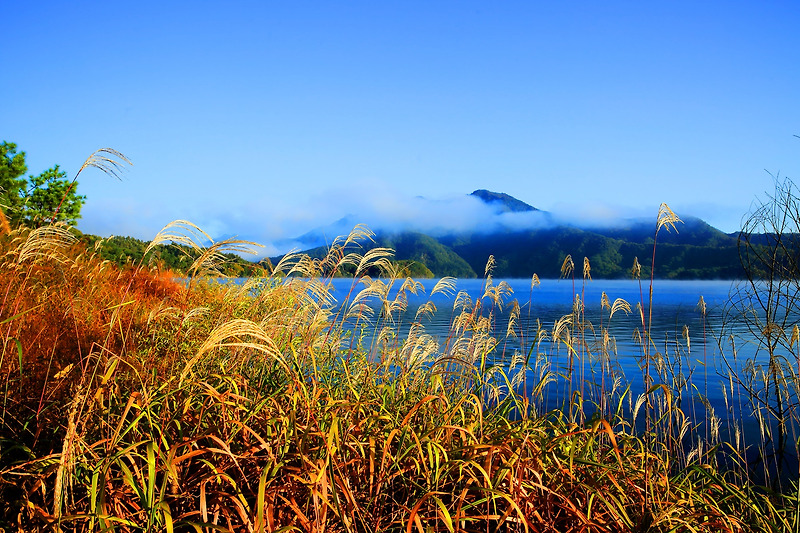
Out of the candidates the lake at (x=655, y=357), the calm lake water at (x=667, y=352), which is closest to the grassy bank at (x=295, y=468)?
the lake at (x=655, y=357)

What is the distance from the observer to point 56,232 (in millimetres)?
4273

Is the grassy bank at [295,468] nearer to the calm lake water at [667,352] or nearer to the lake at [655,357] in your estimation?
the lake at [655,357]

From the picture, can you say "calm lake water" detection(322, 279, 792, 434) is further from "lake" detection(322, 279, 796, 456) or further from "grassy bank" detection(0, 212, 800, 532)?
"grassy bank" detection(0, 212, 800, 532)

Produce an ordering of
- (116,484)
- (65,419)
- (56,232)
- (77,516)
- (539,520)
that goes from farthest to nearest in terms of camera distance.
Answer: (56,232), (65,419), (116,484), (539,520), (77,516)

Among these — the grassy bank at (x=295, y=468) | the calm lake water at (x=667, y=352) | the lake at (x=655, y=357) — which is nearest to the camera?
the grassy bank at (x=295, y=468)

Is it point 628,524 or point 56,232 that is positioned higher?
point 56,232

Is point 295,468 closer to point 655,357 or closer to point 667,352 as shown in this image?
point 655,357

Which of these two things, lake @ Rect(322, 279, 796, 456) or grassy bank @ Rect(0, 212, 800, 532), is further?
lake @ Rect(322, 279, 796, 456)

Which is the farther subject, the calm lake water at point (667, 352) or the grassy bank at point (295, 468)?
the calm lake water at point (667, 352)

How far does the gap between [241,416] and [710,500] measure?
3.07m

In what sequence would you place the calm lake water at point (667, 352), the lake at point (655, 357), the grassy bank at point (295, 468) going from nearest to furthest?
the grassy bank at point (295, 468), the lake at point (655, 357), the calm lake water at point (667, 352)

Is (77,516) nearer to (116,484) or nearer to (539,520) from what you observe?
(116,484)

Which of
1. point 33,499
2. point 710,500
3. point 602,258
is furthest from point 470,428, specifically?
point 602,258

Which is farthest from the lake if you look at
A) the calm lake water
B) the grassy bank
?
the grassy bank
